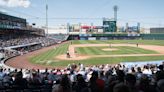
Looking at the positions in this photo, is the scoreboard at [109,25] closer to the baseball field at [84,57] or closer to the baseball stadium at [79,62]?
the baseball stadium at [79,62]

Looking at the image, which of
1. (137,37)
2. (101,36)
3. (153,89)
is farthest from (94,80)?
(137,37)

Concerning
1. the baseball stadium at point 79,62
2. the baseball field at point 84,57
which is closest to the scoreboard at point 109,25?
the baseball stadium at point 79,62

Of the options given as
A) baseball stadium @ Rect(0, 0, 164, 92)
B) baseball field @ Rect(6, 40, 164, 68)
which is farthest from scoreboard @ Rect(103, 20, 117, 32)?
baseball field @ Rect(6, 40, 164, 68)

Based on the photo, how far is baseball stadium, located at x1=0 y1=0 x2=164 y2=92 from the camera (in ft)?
22.7

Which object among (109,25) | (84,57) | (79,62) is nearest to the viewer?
(79,62)

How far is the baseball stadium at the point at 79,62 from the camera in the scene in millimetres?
6906

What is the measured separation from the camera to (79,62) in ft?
115

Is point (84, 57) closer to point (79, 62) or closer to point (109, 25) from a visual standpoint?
point (79, 62)

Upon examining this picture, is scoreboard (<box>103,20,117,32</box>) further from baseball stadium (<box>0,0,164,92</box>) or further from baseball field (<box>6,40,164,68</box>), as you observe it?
baseball field (<box>6,40,164,68</box>)

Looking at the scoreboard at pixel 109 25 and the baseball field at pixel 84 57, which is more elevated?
the scoreboard at pixel 109 25

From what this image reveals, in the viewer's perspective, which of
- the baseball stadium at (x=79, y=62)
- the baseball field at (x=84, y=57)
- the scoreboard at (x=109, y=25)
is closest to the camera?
the baseball stadium at (x=79, y=62)

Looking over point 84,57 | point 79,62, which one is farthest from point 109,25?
point 79,62

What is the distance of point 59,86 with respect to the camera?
5500 millimetres

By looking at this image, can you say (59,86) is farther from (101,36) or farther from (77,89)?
(101,36)
